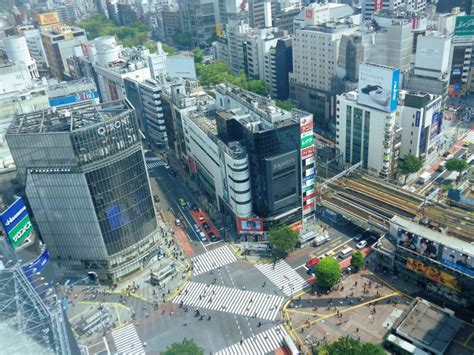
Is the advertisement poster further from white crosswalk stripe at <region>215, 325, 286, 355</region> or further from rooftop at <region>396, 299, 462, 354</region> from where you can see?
white crosswalk stripe at <region>215, 325, 286, 355</region>

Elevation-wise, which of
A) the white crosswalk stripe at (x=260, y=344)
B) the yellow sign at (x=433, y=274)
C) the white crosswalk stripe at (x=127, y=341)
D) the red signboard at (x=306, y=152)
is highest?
the red signboard at (x=306, y=152)

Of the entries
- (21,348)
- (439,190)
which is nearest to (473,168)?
(439,190)

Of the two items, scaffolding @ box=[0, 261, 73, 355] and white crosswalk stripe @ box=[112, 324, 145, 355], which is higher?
scaffolding @ box=[0, 261, 73, 355]

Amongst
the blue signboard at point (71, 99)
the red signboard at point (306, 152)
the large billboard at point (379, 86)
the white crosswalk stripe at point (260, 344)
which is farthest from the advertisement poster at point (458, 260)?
the blue signboard at point (71, 99)

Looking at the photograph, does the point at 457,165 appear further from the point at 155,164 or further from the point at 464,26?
the point at 155,164

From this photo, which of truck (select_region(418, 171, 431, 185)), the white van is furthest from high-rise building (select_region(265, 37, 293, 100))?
the white van

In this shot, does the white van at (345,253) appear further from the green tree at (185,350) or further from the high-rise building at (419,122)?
the high-rise building at (419,122)

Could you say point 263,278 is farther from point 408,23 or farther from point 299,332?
point 408,23
